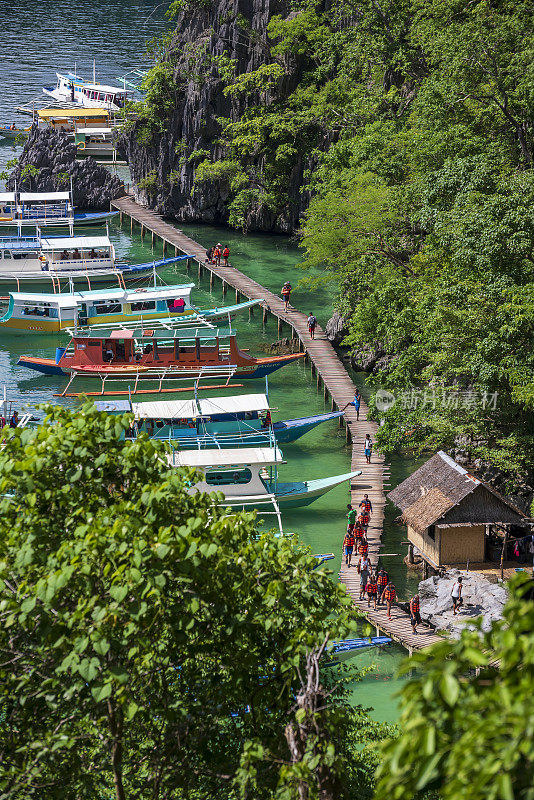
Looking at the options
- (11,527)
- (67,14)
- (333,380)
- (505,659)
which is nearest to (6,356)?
(333,380)

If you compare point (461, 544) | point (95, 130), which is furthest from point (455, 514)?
point (95, 130)

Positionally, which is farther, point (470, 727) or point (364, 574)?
point (364, 574)

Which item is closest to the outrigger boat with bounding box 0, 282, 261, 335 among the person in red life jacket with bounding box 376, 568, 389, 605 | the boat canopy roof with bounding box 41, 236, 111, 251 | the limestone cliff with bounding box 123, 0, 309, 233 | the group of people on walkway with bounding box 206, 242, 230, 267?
the boat canopy roof with bounding box 41, 236, 111, 251

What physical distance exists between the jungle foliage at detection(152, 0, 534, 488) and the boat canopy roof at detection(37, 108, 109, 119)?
69.8 feet

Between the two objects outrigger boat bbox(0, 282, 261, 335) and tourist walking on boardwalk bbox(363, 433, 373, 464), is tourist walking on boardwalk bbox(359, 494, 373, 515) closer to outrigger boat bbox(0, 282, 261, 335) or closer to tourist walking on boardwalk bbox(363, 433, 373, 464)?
tourist walking on boardwalk bbox(363, 433, 373, 464)

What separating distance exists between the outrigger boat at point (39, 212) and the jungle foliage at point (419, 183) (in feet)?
31.8

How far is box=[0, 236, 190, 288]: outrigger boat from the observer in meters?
59.9

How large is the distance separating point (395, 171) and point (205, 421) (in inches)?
707

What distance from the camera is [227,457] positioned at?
34.1 m

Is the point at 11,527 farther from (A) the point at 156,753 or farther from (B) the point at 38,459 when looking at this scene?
(A) the point at 156,753

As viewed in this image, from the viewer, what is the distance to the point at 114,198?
76.6 m

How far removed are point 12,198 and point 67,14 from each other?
249 feet

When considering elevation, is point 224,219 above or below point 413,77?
below

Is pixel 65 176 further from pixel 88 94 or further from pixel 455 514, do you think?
pixel 455 514
